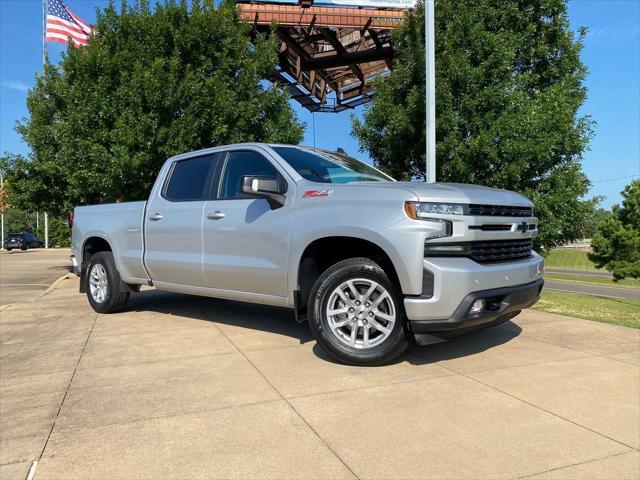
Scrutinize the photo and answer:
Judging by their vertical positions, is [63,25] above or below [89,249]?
above

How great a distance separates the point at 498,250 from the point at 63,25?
66.1ft

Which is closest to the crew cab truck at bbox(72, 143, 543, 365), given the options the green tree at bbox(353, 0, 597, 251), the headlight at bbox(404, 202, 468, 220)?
the headlight at bbox(404, 202, 468, 220)

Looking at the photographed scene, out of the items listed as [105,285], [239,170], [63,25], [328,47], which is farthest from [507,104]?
[328,47]

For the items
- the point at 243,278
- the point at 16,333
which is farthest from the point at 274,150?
the point at 16,333

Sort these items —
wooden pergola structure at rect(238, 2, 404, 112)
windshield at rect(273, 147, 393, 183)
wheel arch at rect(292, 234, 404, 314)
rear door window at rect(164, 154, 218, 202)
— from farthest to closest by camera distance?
wooden pergola structure at rect(238, 2, 404, 112), rear door window at rect(164, 154, 218, 202), windshield at rect(273, 147, 393, 183), wheel arch at rect(292, 234, 404, 314)

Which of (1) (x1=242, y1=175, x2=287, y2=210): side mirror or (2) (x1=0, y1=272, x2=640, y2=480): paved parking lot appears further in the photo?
(1) (x1=242, y1=175, x2=287, y2=210): side mirror

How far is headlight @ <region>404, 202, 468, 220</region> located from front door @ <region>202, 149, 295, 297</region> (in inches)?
49.1

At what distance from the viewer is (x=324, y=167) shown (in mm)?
5160

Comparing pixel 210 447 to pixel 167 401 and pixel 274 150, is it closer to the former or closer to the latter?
pixel 167 401

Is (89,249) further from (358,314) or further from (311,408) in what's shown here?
(311,408)

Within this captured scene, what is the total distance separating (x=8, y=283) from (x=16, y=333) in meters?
9.67

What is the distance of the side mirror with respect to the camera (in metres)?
4.61

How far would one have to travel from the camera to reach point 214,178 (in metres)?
5.68

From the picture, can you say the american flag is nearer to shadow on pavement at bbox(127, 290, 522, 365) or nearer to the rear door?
shadow on pavement at bbox(127, 290, 522, 365)
